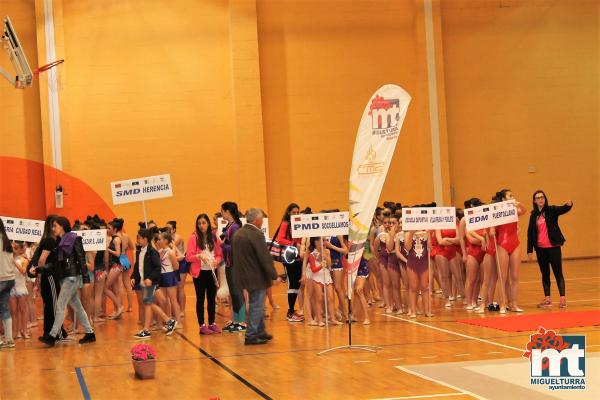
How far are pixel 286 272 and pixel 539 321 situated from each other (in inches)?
147

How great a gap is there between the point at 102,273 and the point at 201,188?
718cm

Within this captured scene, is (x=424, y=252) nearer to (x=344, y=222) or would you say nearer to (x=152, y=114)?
(x=344, y=222)

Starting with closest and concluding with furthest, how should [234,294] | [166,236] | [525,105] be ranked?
1. [234,294]
2. [166,236]
3. [525,105]

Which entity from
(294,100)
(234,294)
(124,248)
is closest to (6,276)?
(234,294)

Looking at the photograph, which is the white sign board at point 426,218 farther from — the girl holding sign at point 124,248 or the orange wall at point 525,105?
the orange wall at point 525,105

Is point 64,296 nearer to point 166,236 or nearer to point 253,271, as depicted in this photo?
point 166,236

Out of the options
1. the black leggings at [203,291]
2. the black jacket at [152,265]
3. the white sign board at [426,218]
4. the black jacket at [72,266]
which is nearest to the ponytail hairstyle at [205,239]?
the black leggings at [203,291]

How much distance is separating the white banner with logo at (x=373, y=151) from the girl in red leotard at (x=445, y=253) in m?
4.05

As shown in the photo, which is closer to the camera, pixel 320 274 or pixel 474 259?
pixel 320 274

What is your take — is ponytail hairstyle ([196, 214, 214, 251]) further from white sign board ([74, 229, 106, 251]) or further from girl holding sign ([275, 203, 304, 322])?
white sign board ([74, 229, 106, 251])

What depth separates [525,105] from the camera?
22.0 meters

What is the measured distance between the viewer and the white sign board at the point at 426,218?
1219 cm

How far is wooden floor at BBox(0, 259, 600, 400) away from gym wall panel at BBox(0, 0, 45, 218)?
8248 millimetres

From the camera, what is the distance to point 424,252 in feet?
39.8
